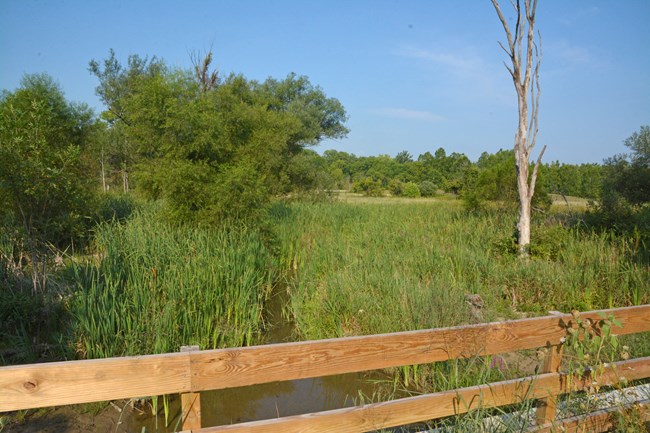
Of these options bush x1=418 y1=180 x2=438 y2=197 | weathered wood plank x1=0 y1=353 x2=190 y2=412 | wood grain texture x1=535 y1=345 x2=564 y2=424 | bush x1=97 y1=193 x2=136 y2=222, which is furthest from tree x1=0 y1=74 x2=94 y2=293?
bush x1=418 y1=180 x2=438 y2=197

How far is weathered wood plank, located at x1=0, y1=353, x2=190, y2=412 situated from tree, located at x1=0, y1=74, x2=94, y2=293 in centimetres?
463

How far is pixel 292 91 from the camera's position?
125 feet

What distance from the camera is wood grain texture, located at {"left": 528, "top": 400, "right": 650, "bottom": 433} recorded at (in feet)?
9.50

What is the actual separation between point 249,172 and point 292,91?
28.6 m

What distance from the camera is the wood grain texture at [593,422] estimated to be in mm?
2895

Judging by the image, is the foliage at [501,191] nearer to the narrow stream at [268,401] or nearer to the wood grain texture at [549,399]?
the narrow stream at [268,401]

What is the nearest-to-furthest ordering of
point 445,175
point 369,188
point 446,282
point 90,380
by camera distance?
point 90,380
point 446,282
point 369,188
point 445,175

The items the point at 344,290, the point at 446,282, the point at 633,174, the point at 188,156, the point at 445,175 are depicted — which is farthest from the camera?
the point at 445,175

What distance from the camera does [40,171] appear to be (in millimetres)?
7508

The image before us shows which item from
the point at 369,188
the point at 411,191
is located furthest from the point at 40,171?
the point at 411,191

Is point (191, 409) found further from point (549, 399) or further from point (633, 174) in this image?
point (633, 174)

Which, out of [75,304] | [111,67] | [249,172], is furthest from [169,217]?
[111,67]

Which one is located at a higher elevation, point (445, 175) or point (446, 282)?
point (445, 175)

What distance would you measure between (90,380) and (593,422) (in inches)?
119
